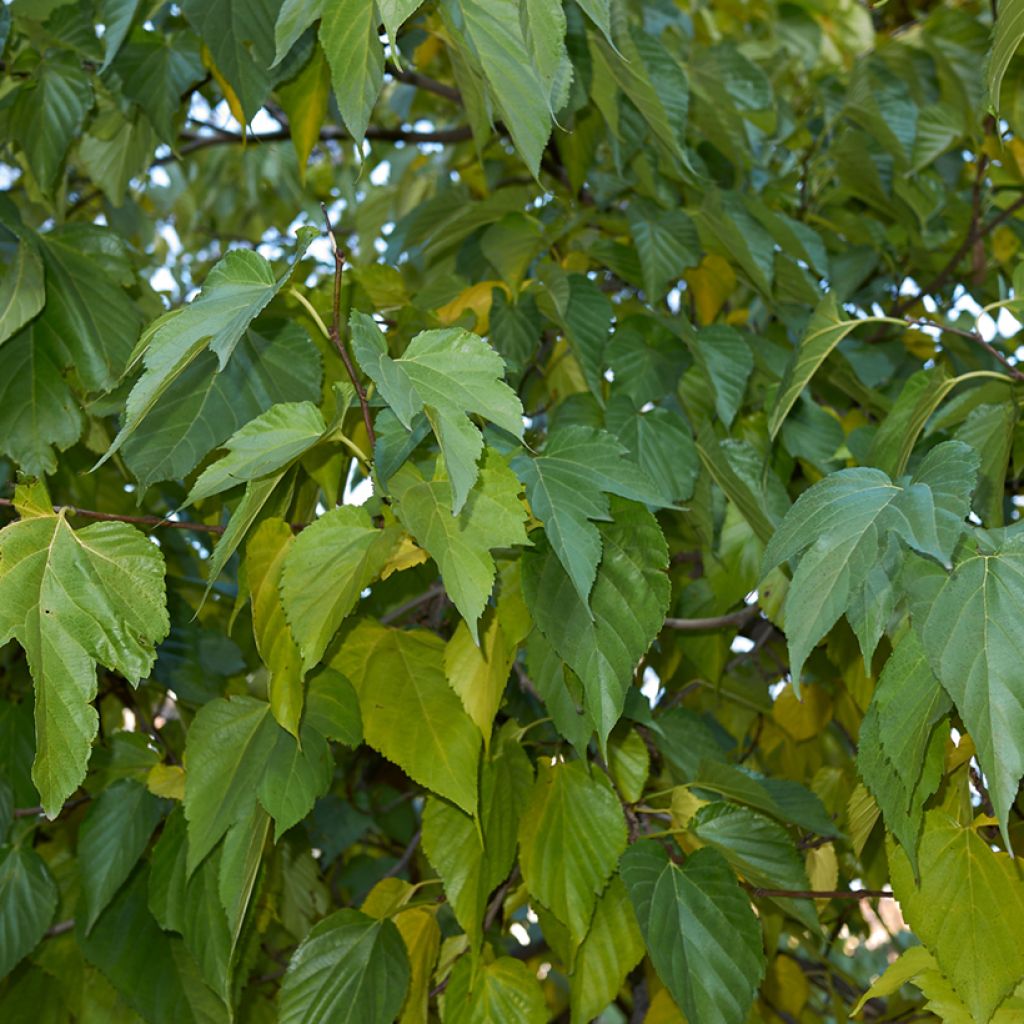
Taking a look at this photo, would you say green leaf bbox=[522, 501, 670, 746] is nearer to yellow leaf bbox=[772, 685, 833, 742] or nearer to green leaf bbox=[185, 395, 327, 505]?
green leaf bbox=[185, 395, 327, 505]

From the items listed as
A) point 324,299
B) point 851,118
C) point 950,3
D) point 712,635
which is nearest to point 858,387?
point 712,635

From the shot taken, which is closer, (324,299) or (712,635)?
(324,299)

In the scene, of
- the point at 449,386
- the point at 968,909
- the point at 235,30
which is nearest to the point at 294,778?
the point at 449,386

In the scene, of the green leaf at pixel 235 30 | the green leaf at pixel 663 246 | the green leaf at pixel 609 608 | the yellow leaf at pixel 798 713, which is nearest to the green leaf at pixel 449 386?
the green leaf at pixel 609 608

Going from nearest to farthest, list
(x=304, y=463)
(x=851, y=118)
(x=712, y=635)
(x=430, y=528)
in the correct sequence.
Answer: (x=430, y=528)
(x=304, y=463)
(x=712, y=635)
(x=851, y=118)

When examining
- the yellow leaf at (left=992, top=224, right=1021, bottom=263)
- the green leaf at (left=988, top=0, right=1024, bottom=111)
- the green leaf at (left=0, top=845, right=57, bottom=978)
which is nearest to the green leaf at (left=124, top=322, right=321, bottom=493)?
the green leaf at (left=0, top=845, right=57, bottom=978)

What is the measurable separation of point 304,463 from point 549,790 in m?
0.26

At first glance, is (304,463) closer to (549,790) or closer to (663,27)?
(549,790)

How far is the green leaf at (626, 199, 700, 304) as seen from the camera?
3.39 ft

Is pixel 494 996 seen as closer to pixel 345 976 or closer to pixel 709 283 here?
pixel 345 976

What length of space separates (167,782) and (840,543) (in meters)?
0.52

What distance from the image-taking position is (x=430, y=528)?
0.60 metres

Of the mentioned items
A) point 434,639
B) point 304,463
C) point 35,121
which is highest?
point 35,121

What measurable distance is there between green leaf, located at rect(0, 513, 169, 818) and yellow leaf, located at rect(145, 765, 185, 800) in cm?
24
